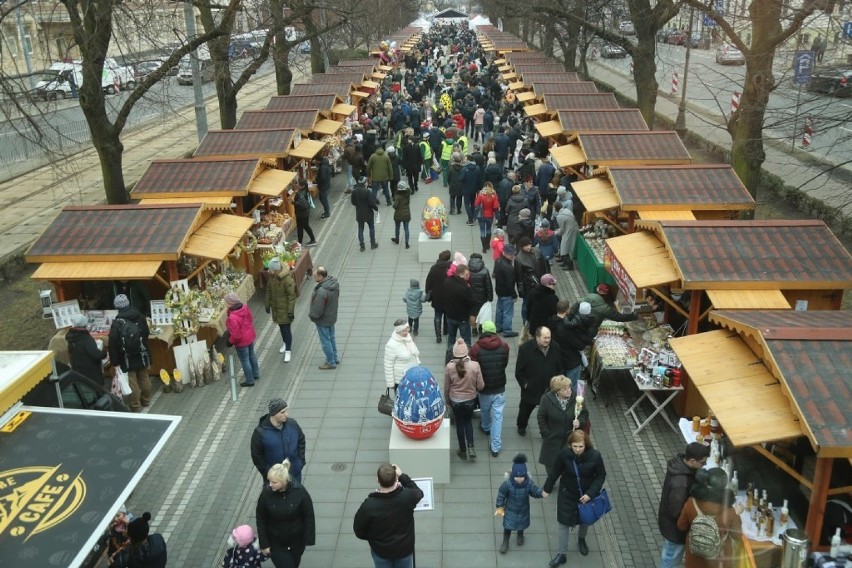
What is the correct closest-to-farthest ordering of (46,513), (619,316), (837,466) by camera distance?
1. (46,513)
2. (837,466)
3. (619,316)

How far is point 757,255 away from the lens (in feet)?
31.8

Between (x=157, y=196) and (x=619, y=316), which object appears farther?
(x=157, y=196)

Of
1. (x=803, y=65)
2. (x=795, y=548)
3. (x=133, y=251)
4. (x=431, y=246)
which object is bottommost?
(x=431, y=246)

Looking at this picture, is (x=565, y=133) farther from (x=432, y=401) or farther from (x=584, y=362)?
(x=432, y=401)

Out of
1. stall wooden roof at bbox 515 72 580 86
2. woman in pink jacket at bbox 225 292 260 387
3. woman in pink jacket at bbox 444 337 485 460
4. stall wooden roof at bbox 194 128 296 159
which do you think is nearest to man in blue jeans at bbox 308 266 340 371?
woman in pink jacket at bbox 225 292 260 387

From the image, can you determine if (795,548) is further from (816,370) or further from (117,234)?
(117,234)

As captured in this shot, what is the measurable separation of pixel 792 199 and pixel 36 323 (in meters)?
16.5

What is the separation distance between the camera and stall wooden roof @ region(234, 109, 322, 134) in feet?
65.1

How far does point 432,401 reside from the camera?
8.40m

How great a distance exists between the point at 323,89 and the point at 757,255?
1953 cm

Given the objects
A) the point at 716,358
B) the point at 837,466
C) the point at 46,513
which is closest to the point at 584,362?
the point at 716,358

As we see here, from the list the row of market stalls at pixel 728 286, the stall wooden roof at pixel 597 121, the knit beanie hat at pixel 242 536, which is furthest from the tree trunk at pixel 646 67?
the knit beanie hat at pixel 242 536

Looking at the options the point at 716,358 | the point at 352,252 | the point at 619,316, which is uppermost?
the point at 716,358

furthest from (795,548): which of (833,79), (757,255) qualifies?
(833,79)
